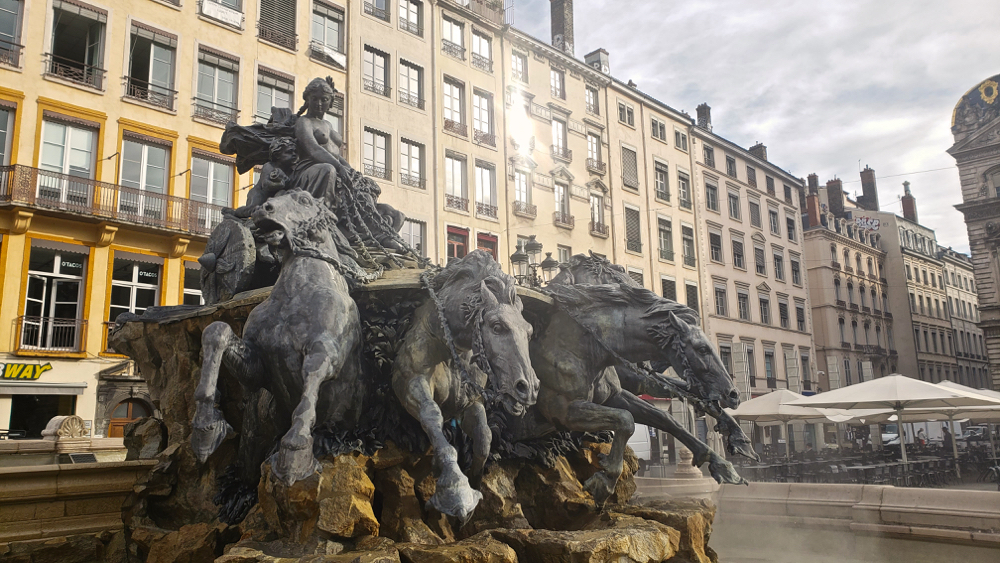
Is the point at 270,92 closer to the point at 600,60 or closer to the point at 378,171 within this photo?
the point at 378,171

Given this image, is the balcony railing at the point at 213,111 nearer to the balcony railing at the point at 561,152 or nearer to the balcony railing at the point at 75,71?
the balcony railing at the point at 75,71

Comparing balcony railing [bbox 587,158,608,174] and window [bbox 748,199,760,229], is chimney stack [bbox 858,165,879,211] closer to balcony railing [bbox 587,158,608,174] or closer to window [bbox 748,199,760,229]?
window [bbox 748,199,760,229]

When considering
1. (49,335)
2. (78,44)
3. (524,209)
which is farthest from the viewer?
(524,209)

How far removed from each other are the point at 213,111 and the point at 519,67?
13.8 metres

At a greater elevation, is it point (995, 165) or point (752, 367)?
point (995, 165)

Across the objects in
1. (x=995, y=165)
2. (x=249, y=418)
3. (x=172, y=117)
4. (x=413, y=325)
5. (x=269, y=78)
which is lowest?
(x=249, y=418)

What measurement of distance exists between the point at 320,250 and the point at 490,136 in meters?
24.8

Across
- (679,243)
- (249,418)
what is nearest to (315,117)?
(249,418)

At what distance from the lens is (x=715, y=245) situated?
43.1 m

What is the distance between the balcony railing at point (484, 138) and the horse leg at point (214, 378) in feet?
81.6

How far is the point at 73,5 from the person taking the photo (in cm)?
2067

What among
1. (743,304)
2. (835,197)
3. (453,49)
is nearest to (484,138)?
(453,49)

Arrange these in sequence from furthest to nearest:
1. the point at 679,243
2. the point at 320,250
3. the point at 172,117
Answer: the point at 679,243 < the point at 172,117 < the point at 320,250

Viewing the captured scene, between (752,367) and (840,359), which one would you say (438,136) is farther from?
(840,359)
